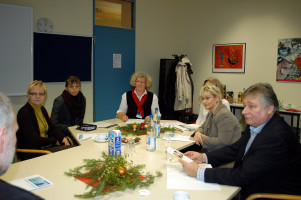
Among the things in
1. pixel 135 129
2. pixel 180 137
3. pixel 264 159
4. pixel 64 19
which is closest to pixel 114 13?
pixel 64 19

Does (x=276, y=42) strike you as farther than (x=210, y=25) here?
No

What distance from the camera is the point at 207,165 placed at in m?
2.21

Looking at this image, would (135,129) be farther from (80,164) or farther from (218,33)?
(218,33)

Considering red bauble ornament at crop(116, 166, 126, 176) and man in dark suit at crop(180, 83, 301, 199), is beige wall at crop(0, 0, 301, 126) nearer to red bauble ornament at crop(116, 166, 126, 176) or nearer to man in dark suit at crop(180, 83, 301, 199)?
red bauble ornament at crop(116, 166, 126, 176)

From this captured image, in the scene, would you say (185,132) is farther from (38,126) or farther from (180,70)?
(180,70)

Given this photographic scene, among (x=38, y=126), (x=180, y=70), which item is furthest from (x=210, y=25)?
(x=38, y=126)

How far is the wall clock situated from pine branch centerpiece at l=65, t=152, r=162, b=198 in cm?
359

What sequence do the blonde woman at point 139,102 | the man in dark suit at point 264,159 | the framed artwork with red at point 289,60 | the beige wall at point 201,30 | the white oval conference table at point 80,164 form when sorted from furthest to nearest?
the framed artwork with red at point 289,60 < the beige wall at point 201,30 < the blonde woman at point 139,102 < the man in dark suit at point 264,159 < the white oval conference table at point 80,164

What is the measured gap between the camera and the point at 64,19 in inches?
203

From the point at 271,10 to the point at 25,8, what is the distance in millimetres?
4946

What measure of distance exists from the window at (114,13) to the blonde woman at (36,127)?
299 cm

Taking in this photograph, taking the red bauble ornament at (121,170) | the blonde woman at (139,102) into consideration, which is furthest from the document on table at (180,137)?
the red bauble ornament at (121,170)

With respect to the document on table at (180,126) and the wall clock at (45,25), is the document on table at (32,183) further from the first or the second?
the wall clock at (45,25)

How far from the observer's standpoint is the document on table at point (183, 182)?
5.87 ft
